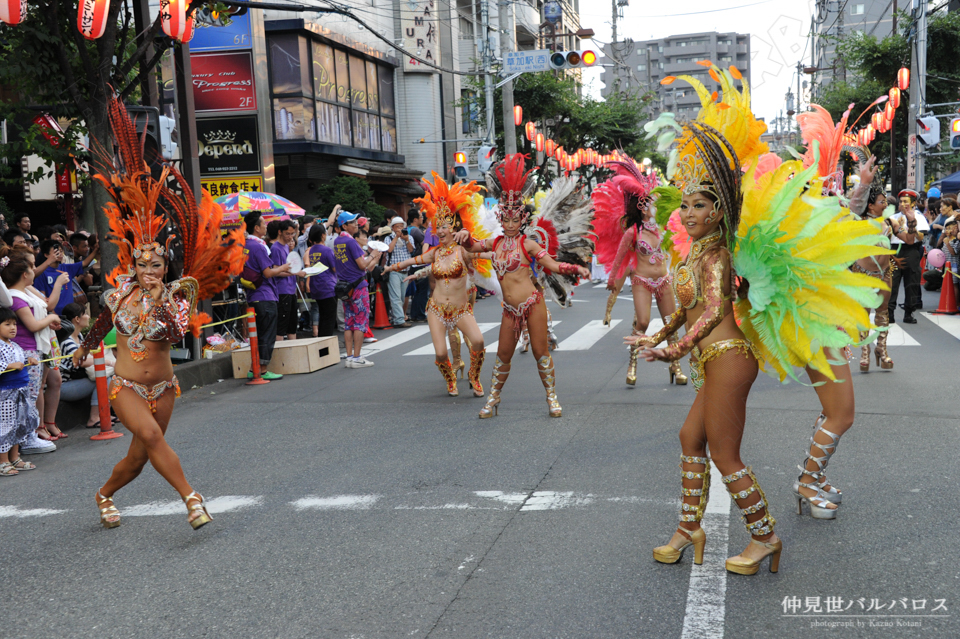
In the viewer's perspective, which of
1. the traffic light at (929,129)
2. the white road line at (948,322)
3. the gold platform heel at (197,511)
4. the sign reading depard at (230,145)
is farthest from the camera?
the sign reading depard at (230,145)

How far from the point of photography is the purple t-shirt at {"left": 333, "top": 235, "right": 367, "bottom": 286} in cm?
1138

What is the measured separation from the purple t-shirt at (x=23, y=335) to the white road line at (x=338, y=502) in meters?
3.26

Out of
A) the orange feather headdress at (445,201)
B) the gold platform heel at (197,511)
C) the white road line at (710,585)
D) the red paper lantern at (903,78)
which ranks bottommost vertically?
the white road line at (710,585)

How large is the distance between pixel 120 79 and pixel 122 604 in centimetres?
846

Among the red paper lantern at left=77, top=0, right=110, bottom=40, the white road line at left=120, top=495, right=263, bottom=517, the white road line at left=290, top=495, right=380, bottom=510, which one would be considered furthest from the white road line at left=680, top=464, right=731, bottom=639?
the red paper lantern at left=77, top=0, right=110, bottom=40

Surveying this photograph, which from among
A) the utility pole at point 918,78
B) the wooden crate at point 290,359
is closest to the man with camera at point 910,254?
the wooden crate at point 290,359

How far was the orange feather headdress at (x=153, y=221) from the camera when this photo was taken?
5.05 meters

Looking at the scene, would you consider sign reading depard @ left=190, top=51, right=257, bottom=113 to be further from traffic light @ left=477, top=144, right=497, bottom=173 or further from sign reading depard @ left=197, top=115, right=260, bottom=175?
traffic light @ left=477, top=144, right=497, bottom=173

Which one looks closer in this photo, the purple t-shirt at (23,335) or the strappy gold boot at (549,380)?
the purple t-shirt at (23,335)

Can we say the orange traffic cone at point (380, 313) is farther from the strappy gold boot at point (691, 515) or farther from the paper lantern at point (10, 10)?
the strappy gold boot at point (691, 515)

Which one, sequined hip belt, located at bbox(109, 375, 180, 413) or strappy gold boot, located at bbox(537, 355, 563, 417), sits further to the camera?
strappy gold boot, located at bbox(537, 355, 563, 417)

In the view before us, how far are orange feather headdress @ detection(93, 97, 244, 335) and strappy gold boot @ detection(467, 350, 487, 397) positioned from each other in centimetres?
330

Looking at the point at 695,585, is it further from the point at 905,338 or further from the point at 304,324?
the point at 304,324

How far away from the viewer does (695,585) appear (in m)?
3.80
